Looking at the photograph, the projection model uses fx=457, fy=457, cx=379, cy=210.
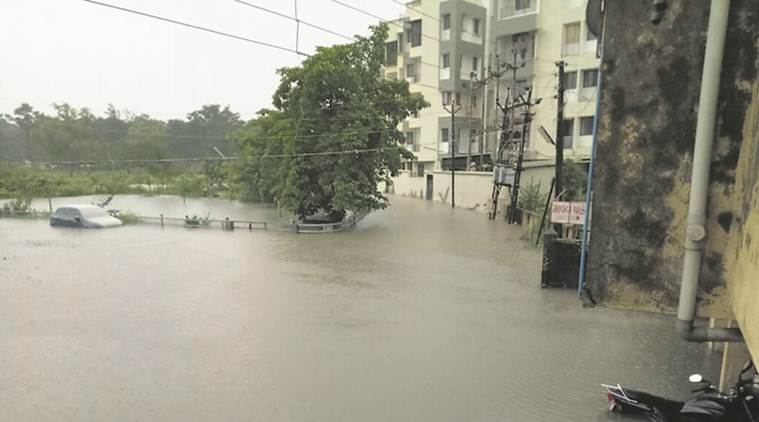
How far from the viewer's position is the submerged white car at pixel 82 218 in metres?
17.6

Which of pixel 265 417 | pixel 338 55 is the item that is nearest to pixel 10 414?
pixel 265 417

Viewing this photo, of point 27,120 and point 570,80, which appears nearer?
point 570,80

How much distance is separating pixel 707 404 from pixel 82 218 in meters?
20.0

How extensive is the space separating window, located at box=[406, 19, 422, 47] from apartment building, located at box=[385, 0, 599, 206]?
6cm

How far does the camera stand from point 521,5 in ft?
68.0

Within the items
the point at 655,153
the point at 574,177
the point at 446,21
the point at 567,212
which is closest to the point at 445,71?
the point at 446,21

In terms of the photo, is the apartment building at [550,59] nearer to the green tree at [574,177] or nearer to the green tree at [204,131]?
the green tree at [574,177]

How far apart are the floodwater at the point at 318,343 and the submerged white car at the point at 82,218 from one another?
280 inches

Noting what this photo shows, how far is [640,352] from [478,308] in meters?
2.34

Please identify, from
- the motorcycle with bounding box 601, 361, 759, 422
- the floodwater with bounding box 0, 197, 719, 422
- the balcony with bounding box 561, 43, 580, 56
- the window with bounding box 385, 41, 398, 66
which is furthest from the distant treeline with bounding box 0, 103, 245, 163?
the motorcycle with bounding box 601, 361, 759, 422

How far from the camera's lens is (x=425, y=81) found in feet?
85.2

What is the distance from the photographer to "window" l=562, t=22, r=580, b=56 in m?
18.7

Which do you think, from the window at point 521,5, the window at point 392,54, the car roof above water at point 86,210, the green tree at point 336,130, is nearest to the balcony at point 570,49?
the window at point 521,5

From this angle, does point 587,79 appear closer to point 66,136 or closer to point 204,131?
point 66,136
